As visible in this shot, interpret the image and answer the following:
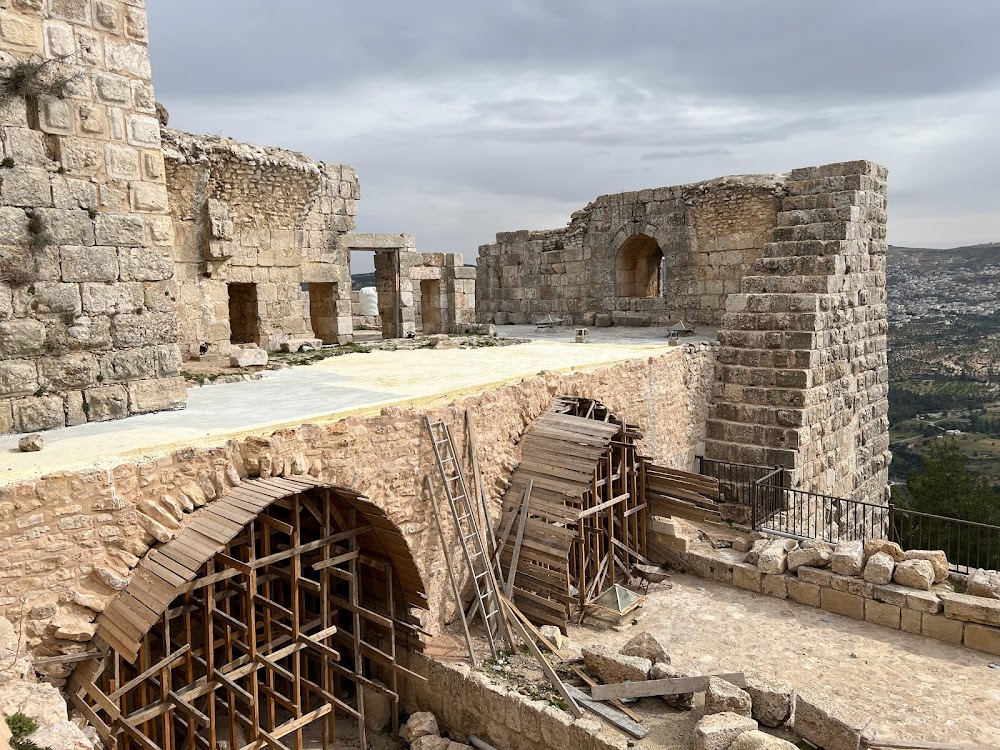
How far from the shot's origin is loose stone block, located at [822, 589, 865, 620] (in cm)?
877

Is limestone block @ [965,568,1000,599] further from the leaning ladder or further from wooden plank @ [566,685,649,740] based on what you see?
the leaning ladder

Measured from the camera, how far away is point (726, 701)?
640cm

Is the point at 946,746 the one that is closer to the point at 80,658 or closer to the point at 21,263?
the point at 80,658

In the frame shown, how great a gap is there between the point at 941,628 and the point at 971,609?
401 millimetres

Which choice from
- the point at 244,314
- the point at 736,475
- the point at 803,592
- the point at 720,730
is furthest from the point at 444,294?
the point at 720,730

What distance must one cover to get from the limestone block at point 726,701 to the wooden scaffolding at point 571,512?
1.93 m

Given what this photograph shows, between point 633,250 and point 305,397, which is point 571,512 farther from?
point 633,250

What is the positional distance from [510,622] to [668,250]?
10912mm

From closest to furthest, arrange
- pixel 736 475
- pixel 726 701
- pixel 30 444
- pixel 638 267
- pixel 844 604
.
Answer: pixel 30 444 → pixel 726 701 → pixel 844 604 → pixel 736 475 → pixel 638 267

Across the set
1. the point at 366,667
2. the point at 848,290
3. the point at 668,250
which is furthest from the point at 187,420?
the point at 668,250

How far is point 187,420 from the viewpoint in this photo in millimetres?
6898

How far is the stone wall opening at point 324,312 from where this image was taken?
47.5 ft

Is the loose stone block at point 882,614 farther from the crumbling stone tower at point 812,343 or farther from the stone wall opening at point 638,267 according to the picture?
the stone wall opening at point 638,267

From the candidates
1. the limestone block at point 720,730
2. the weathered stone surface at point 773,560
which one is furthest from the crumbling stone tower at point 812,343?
the limestone block at point 720,730
